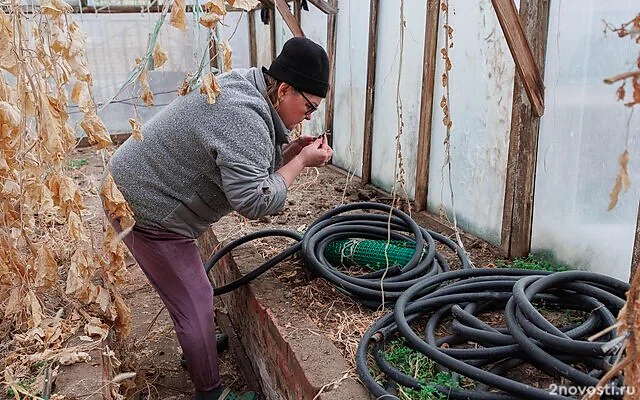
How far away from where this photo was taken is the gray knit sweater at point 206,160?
2.14 meters

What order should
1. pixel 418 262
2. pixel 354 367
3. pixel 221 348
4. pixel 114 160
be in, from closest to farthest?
1. pixel 354 367
2. pixel 114 160
3. pixel 418 262
4. pixel 221 348

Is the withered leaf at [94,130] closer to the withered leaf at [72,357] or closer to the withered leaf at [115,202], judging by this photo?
the withered leaf at [115,202]

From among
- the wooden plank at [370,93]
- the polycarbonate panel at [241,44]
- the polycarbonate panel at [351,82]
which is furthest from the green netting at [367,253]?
the polycarbonate panel at [241,44]

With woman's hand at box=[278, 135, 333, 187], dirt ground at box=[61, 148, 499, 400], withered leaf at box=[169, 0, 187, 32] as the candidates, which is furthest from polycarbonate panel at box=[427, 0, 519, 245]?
withered leaf at box=[169, 0, 187, 32]

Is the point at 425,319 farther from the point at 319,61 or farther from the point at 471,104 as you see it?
the point at 471,104

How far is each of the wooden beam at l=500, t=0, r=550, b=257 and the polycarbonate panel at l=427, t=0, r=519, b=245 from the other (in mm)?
159

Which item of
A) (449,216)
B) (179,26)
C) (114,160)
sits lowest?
(449,216)

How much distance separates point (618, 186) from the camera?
2.81 feet

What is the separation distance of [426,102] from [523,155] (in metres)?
1.13

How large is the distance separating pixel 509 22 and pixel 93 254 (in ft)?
7.22

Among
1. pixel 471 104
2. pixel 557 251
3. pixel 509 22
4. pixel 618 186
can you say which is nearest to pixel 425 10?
pixel 471 104

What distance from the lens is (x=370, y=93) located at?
4875 millimetres

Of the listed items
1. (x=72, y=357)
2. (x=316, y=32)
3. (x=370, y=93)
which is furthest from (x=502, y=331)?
(x=316, y=32)

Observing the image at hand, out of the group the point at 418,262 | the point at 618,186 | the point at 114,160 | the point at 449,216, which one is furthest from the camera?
the point at 449,216
